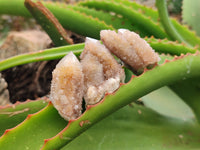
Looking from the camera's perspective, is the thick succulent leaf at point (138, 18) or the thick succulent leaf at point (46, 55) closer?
the thick succulent leaf at point (46, 55)

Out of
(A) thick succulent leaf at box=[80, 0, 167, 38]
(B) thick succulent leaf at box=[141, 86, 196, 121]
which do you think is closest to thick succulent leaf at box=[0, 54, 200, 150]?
(B) thick succulent leaf at box=[141, 86, 196, 121]

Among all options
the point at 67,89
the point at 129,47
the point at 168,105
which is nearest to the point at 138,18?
the point at 168,105

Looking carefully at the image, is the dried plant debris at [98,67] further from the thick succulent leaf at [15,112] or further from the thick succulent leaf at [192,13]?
the thick succulent leaf at [192,13]

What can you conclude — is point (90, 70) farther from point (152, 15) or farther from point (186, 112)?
point (152, 15)

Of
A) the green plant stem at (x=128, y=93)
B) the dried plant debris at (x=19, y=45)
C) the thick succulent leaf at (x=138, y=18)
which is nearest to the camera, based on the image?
the green plant stem at (x=128, y=93)

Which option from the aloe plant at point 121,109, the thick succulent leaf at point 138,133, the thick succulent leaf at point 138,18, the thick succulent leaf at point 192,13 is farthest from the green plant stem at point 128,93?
the thick succulent leaf at point 192,13

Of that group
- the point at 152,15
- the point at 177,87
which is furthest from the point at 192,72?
the point at 152,15

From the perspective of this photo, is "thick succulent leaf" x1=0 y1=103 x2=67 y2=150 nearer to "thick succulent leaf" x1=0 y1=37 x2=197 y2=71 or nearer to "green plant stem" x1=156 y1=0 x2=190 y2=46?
"thick succulent leaf" x1=0 y1=37 x2=197 y2=71
